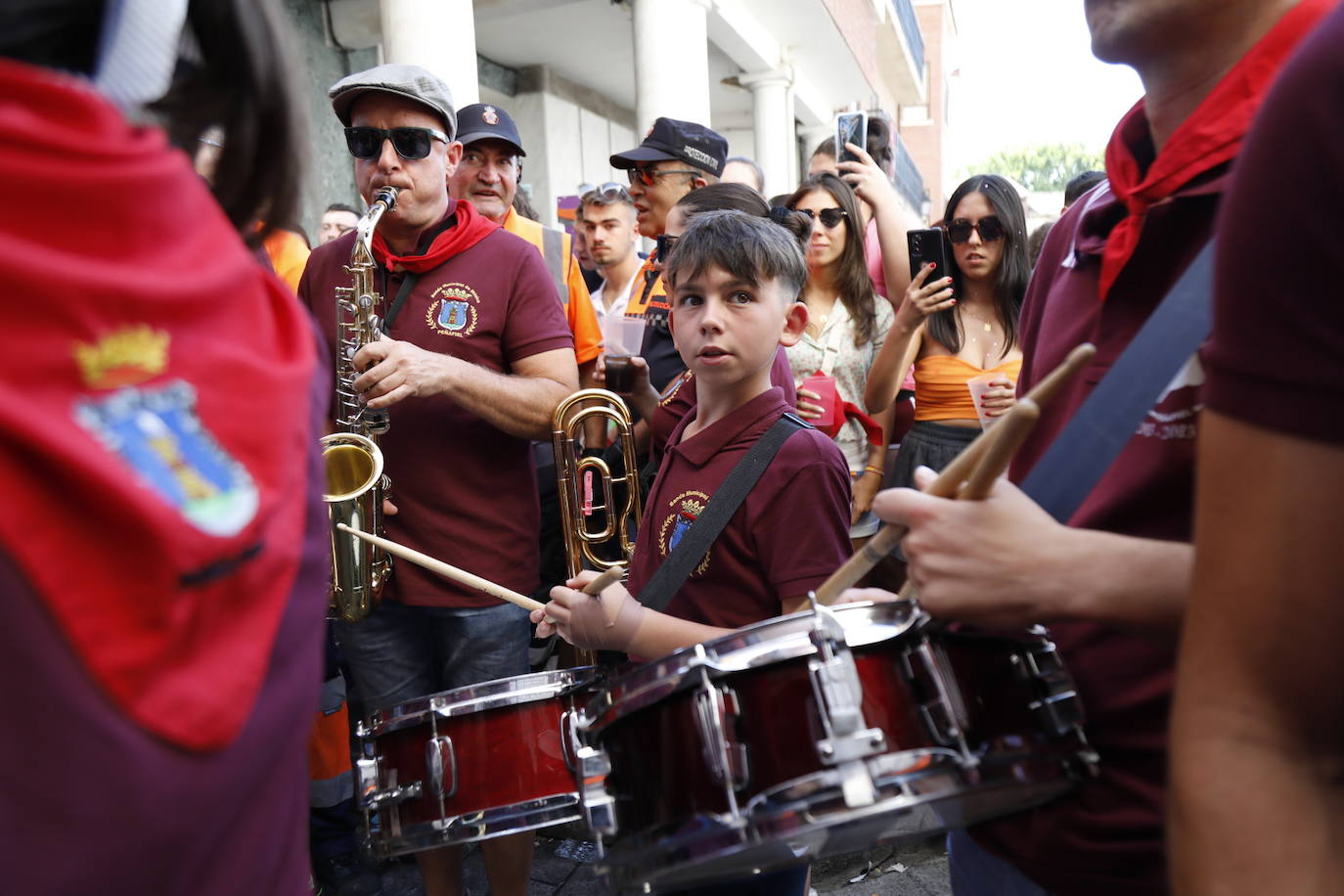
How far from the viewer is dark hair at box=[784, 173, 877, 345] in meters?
4.23

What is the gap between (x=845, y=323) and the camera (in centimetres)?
421

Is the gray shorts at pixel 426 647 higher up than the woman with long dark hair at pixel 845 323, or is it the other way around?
the woman with long dark hair at pixel 845 323

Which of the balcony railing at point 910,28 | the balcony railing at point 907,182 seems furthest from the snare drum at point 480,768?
the balcony railing at point 910,28

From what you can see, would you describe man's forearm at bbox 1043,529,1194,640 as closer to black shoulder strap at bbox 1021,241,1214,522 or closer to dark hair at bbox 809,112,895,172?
black shoulder strap at bbox 1021,241,1214,522

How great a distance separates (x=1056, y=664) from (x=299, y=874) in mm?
925

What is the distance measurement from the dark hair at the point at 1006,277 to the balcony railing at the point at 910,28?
23.4m

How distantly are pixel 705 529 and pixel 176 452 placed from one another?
57.9 inches

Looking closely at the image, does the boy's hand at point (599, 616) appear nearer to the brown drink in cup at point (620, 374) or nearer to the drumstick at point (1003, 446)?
the drumstick at point (1003, 446)

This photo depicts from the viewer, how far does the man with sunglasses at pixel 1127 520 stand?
3.68 feet

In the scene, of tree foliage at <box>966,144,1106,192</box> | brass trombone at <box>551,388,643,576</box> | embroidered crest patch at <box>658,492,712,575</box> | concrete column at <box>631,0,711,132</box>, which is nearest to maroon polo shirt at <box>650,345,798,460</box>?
brass trombone at <box>551,388,643,576</box>

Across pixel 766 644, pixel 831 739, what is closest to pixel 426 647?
pixel 766 644

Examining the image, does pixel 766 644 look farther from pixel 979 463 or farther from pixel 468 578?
pixel 468 578

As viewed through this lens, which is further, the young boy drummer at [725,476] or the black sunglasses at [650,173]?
the black sunglasses at [650,173]

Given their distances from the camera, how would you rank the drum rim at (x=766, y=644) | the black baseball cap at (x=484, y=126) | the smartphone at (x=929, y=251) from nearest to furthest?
1. the drum rim at (x=766, y=644)
2. the smartphone at (x=929, y=251)
3. the black baseball cap at (x=484, y=126)
